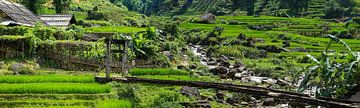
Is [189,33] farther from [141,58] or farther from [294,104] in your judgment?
[294,104]

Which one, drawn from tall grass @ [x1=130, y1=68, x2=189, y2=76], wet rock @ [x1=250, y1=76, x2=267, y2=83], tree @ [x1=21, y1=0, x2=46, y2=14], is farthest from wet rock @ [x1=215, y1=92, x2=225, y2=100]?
tree @ [x1=21, y1=0, x2=46, y2=14]

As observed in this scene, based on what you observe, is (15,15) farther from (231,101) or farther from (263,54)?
(263,54)

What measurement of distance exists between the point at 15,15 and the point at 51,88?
54.9ft

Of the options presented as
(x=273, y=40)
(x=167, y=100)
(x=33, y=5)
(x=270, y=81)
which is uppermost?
(x=33, y=5)

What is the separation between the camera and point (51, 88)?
1641cm

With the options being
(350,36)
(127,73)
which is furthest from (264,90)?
(350,36)

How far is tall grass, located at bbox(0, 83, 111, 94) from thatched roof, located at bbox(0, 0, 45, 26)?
46.6 feet

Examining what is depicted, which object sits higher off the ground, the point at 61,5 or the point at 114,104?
the point at 61,5

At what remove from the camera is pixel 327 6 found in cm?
10112

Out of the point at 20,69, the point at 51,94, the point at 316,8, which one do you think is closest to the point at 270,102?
the point at 51,94

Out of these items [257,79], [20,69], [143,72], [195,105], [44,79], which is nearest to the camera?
[44,79]

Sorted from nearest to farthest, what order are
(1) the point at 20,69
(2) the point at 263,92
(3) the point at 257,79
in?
1. (2) the point at 263,92
2. (1) the point at 20,69
3. (3) the point at 257,79

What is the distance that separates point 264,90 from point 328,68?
2.39 metres

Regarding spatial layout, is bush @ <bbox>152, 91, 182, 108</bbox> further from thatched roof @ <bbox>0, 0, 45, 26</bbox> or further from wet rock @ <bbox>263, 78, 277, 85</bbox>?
thatched roof @ <bbox>0, 0, 45, 26</bbox>
